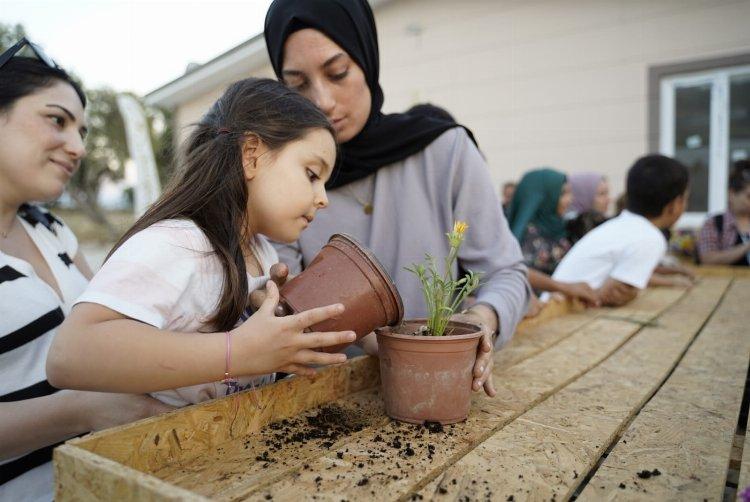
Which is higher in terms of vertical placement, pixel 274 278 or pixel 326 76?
pixel 326 76

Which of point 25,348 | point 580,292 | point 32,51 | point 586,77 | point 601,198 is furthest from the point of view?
point 586,77

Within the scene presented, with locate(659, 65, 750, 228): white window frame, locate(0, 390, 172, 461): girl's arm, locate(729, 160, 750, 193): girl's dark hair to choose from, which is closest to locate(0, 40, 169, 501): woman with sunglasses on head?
locate(0, 390, 172, 461): girl's arm

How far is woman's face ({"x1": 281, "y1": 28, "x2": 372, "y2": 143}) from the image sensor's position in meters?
1.82

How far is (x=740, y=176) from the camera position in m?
5.37

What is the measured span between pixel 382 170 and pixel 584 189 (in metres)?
4.35

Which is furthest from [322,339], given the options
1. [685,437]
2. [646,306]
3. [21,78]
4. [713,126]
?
[713,126]

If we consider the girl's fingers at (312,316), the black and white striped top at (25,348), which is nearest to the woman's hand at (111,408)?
the black and white striped top at (25,348)

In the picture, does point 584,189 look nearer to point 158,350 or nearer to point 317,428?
point 317,428

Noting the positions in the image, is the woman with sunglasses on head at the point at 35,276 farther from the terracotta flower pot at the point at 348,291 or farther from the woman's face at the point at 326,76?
the woman's face at the point at 326,76

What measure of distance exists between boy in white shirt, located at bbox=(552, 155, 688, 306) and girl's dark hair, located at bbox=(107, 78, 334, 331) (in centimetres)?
215

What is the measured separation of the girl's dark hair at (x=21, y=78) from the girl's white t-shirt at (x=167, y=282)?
943 millimetres

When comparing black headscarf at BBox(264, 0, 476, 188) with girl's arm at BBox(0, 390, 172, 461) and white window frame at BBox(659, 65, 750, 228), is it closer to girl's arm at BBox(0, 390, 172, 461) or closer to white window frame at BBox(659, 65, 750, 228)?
girl's arm at BBox(0, 390, 172, 461)

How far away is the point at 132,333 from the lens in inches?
41.2

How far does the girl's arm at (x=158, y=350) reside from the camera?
1.03 m
